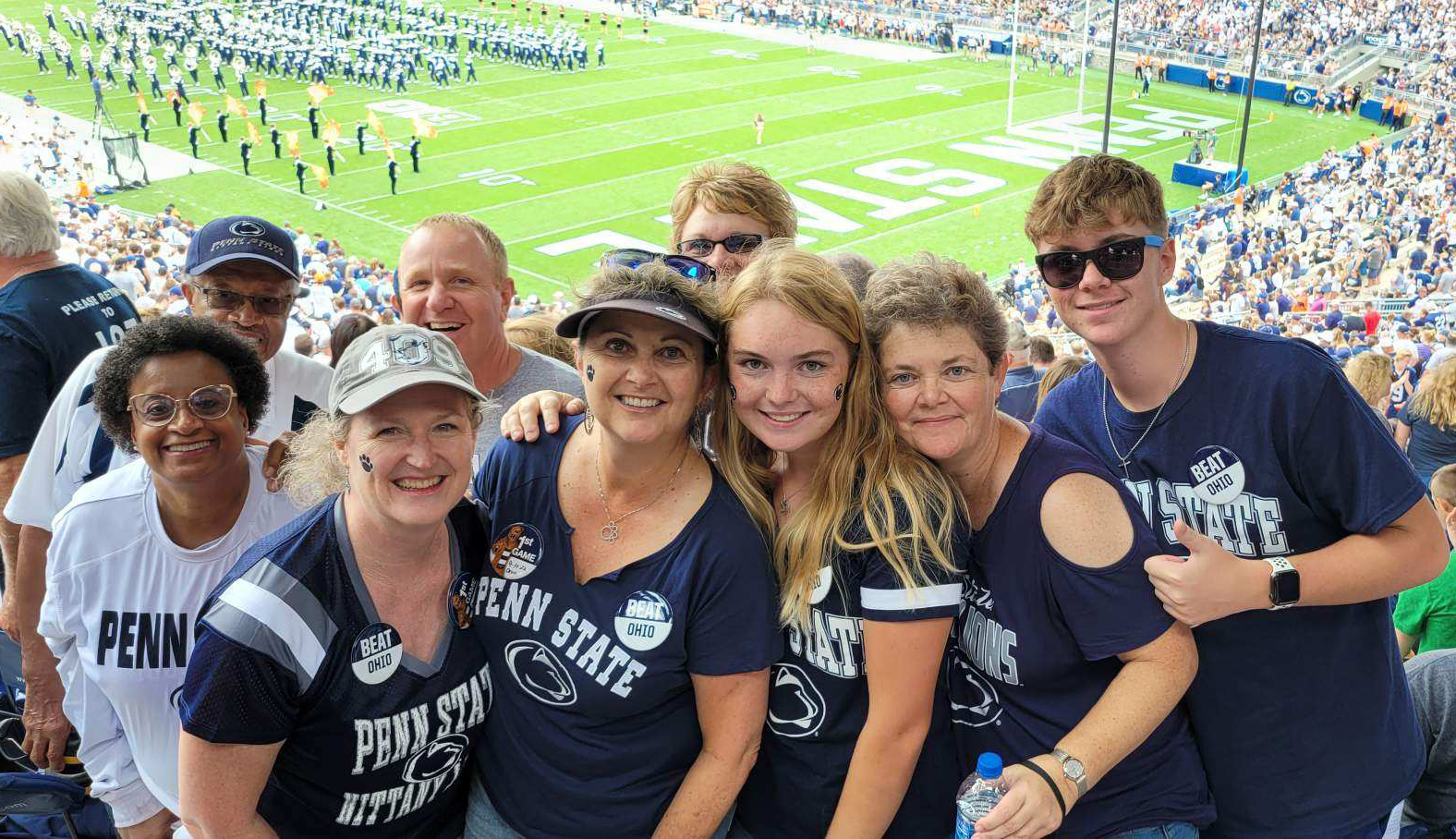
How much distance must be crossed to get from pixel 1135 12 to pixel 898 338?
48.9 metres

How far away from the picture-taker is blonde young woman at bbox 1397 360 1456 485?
20.7 feet

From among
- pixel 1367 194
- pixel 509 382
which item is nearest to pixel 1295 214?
pixel 1367 194

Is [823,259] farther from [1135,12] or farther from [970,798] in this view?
[1135,12]

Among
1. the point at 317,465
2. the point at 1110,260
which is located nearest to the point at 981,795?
the point at 1110,260

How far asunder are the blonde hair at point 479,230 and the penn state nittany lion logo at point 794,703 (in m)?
1.73

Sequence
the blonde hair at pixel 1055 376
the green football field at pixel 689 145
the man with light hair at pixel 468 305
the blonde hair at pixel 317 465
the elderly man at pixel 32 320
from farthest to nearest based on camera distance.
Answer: the green football field at pixel 689 145, the blonde hair at pixel 1055 376, the elderly man at pixel 32 320, the man with light hair at pixel 468 305, the blonde hair at pixel 317 465

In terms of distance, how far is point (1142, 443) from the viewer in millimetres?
2434

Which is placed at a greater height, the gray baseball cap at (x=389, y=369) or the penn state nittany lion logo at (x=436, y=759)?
the gray baseball cap at (x=389, y=369)

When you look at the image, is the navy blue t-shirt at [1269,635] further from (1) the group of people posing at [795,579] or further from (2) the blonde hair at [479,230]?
(2) the blonde hair at [479,230]

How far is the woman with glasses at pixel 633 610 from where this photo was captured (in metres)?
2.19

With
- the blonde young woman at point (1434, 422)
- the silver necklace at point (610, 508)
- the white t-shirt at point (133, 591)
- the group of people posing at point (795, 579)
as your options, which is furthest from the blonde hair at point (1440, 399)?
the white t-shirt at point (133, 591)

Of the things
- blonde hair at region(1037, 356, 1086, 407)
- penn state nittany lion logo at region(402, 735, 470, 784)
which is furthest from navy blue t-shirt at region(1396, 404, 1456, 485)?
penn state nittany lion logo at region(402, 735, 470, 784)

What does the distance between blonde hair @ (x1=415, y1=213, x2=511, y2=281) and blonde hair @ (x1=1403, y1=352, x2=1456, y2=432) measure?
554 centimetres

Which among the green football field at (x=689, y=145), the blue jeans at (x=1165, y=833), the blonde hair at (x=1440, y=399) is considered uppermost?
the blue jeans at (x=1165, y=833)
